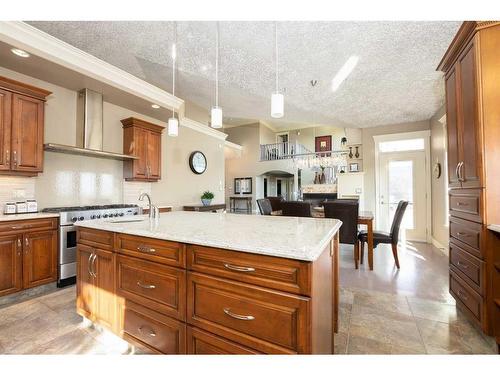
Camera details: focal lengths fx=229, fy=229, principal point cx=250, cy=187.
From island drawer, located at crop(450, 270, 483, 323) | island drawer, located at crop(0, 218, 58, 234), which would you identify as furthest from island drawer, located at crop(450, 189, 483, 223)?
island drawer, located at crop(0, 218, 58, 234)

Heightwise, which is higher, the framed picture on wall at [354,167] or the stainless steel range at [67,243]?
the framed picture on wall at [354,167]

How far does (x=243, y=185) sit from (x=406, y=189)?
632 centimetres

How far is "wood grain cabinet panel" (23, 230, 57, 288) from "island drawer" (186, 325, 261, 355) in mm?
2390

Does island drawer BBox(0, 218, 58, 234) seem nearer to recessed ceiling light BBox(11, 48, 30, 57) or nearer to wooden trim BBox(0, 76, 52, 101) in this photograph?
wooden trim BBox(0, 76, 52, 101)

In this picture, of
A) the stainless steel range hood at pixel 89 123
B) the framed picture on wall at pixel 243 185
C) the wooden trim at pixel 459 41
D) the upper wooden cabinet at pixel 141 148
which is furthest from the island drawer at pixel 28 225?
the framed picture on wall at pixel 243 185

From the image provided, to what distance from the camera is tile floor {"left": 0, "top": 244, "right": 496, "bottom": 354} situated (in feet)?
5.38

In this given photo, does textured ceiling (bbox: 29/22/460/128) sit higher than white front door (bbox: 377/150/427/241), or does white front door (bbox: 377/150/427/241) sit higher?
textured ceiling (bbox: 29/22/460/128)

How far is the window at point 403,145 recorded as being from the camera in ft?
17.0

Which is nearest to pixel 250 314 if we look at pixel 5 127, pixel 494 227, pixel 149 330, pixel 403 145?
pixel 149 330

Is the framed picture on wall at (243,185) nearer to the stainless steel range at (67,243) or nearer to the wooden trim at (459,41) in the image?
the stainless steel range at (67,243)

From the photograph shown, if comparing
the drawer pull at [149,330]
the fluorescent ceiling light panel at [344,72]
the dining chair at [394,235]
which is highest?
the fluorescent ceiling light panel at [344,72]

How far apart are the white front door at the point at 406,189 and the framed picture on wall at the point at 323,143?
743 centimetres
